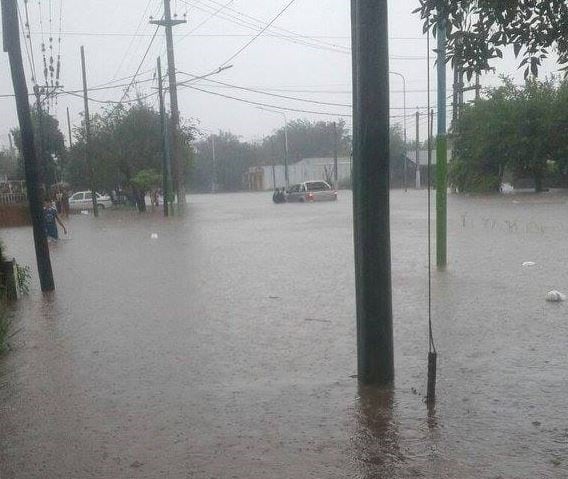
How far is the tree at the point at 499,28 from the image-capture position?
16.4 feet

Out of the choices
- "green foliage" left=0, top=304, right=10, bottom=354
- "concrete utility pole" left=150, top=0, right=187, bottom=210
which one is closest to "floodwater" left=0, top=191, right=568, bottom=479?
"green foliage" left=0, top=304, right=10, bottom=354

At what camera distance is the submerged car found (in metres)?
56.0

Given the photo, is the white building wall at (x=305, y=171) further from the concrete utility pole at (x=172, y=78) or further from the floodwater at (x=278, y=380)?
the floodwater at (x=278, y=380)

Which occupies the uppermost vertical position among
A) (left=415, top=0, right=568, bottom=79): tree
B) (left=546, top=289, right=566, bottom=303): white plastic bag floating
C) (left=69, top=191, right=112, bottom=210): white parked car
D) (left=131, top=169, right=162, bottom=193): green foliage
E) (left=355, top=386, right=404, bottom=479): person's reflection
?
(left=415, top=0, right=568, bottom=79): tree

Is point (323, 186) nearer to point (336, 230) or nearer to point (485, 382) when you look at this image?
point (336, 230)

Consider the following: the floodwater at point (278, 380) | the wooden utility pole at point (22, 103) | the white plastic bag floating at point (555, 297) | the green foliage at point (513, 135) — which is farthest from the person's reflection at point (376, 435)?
the green foliage at point (513, 135)

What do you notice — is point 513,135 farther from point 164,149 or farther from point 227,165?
point 227,165

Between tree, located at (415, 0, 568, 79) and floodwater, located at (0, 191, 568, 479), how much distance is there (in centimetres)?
247

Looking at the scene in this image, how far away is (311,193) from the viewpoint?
5584 cm

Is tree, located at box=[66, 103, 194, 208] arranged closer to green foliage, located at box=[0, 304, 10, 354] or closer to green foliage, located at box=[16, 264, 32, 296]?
green foliage, located at box=[16, 264, 32, 296]

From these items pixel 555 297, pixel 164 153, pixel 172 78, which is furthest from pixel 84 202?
pixel 555 297

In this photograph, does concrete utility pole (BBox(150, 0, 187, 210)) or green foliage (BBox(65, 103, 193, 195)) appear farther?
green foliage (BBox(65, 103, 193, 195))

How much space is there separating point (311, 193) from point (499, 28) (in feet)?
167

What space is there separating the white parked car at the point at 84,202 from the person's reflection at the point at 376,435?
54540 mm
